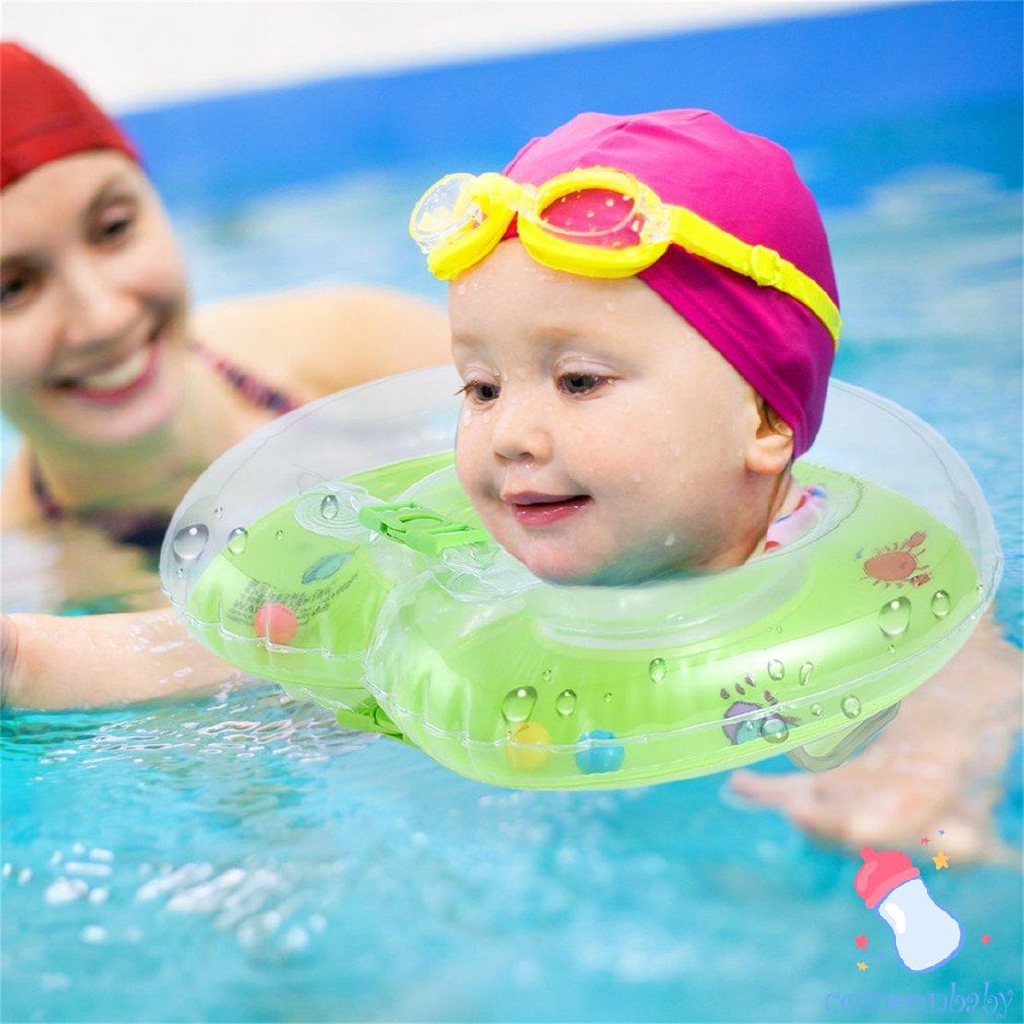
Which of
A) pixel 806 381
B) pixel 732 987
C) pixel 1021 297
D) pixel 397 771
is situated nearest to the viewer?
pixel 732 987

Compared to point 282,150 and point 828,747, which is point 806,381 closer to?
point 828,747

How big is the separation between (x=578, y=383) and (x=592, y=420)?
46mm

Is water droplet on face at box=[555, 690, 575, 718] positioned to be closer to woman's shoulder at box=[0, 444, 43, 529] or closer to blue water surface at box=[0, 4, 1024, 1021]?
blue water surface at box=[0, 4, 1024, 1021]

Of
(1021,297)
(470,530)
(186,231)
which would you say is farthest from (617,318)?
(186,231)

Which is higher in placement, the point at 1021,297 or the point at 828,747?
the point at 828,747

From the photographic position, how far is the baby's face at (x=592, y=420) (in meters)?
1.41

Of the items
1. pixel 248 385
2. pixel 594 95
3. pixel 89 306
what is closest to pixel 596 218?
pixel 89 306

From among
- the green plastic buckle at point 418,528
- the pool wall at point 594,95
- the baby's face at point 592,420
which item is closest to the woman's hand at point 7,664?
the green plastic buckle at point 418,528

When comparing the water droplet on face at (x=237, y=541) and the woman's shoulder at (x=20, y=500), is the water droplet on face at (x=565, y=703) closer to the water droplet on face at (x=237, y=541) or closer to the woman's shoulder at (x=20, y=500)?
the water droplet on face at (x=237, y=541)

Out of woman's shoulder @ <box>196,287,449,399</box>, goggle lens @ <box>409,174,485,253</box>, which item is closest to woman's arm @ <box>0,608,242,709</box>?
goggle lens @ <box>409,174,485,253</box>

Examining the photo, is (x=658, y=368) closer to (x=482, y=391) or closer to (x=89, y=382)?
(x=482, y=391)

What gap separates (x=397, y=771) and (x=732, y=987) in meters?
0.49

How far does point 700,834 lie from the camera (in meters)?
1.47

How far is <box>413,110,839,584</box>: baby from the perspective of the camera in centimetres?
141
